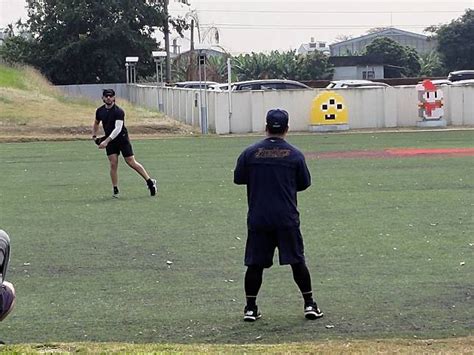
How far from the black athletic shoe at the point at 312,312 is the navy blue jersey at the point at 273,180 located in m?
0.65

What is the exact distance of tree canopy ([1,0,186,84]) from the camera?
6806cm

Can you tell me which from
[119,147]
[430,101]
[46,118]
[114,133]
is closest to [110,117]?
[114,133]

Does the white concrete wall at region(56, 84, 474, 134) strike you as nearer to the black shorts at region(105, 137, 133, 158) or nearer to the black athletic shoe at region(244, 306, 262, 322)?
the black shorts at region(105, 137, 133, 158)

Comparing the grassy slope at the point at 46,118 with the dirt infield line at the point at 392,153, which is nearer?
the dirt infield line at the point at 392,153

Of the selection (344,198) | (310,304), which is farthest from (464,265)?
(344,198)

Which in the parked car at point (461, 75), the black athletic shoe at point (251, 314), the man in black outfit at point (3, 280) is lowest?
the black athletic shoe at point (251, 314)

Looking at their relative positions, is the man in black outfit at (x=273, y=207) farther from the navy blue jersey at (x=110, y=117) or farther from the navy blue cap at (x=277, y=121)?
the navy blue jersey at (x=110, y=117)

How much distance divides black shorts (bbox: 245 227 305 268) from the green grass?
0.46 metres

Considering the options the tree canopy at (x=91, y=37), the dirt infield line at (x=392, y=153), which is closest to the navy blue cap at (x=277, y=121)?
the dirt infield line at (x=392, y=153)

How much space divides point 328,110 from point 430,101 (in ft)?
11.8

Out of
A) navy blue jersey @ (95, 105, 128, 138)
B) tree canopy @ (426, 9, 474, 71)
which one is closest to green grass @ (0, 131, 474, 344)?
navy blue jersey @ (95, 105, 128, 138)

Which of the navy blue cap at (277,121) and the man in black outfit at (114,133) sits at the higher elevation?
the navy blue cap at (277,121)

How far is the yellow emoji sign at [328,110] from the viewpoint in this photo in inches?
1310

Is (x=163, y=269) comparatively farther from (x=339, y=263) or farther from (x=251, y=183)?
(x=251, y=183)
